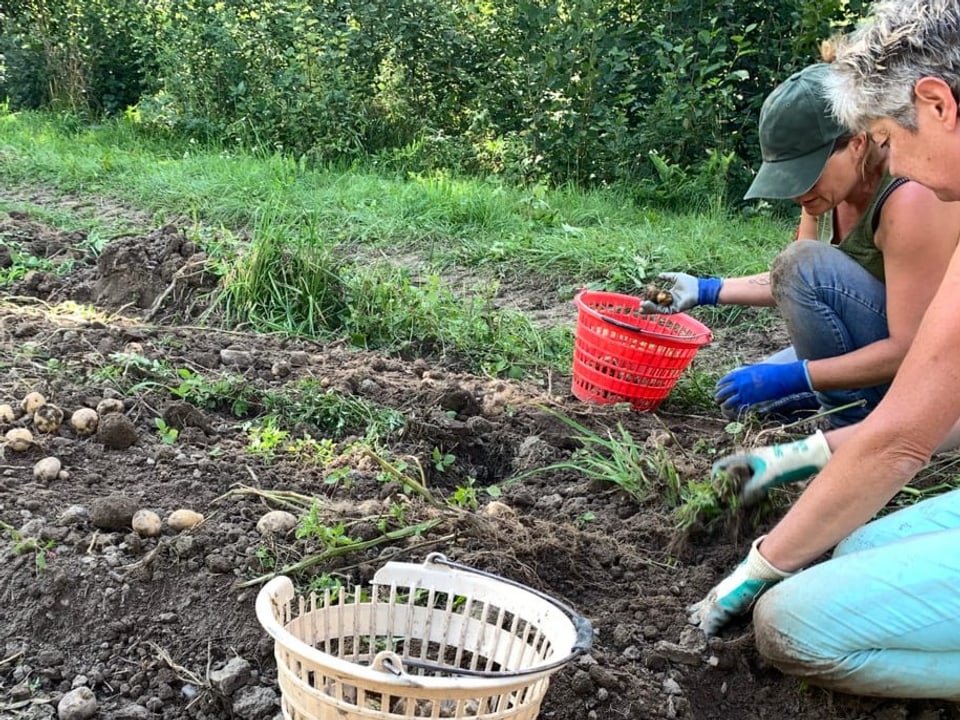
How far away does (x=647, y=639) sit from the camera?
2.02 meters

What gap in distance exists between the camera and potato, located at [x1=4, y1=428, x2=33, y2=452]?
250 cm

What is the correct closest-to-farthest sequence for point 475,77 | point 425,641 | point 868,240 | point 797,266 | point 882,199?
point 425,641 → point 882,199 → point 868,240 → point 797,266 → point 475,77

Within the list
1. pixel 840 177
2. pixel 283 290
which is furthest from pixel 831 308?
pixel 283 290

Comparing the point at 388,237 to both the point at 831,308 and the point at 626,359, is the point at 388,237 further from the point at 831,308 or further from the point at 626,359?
the point at 831,308

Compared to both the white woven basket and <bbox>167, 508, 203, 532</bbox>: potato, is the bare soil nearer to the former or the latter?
<bbox>167, 508, 203, 532</bbox>: potato

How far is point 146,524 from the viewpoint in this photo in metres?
2.15

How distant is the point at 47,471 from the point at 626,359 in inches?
65.3

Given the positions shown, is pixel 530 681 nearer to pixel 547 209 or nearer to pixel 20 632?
pixel 20 632

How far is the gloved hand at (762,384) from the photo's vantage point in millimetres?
2801

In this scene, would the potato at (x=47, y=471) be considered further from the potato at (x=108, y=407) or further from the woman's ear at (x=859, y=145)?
the woman's ear at (x=859, y=145)

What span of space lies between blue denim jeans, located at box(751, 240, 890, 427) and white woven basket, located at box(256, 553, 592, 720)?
4.61 ft

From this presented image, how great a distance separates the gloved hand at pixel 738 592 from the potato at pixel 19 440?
1.68m

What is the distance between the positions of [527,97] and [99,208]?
2874 mm

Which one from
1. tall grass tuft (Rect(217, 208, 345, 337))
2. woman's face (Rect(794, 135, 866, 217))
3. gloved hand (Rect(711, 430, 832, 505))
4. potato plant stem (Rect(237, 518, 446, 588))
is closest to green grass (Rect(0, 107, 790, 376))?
tall grass tuft (Rect(217, 208, 345, 337))
